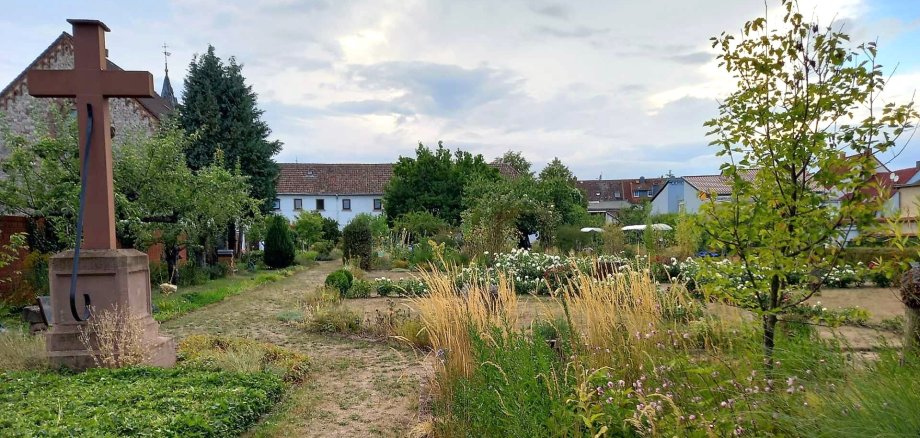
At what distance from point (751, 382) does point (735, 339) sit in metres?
0.97

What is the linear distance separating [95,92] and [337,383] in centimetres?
361

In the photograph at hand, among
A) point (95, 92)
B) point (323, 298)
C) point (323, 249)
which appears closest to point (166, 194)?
point (323, 298)

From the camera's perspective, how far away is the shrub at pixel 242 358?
4.98m

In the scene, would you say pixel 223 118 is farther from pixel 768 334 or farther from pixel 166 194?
pixel 768 334

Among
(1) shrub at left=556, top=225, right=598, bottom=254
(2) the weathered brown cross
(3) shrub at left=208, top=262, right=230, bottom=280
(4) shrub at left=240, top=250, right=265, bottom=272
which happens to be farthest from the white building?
(2) the weathered brown cross

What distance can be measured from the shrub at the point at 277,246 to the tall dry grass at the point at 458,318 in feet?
53.3

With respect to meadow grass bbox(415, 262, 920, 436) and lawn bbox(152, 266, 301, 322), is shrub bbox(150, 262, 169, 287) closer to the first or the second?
lawn bbox(152, 266, 301, 322)

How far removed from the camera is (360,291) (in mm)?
11273

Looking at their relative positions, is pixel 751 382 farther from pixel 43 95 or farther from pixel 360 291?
pixel 360 291

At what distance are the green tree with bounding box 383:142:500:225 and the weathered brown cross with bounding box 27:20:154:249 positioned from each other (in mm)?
26076

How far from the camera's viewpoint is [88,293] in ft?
16.2

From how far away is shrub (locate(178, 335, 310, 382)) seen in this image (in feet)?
16.3

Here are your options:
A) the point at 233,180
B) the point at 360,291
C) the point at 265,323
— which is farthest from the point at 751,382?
the point at 233,180

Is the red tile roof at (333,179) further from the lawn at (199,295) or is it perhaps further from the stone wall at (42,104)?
the lawn at (199,295)
